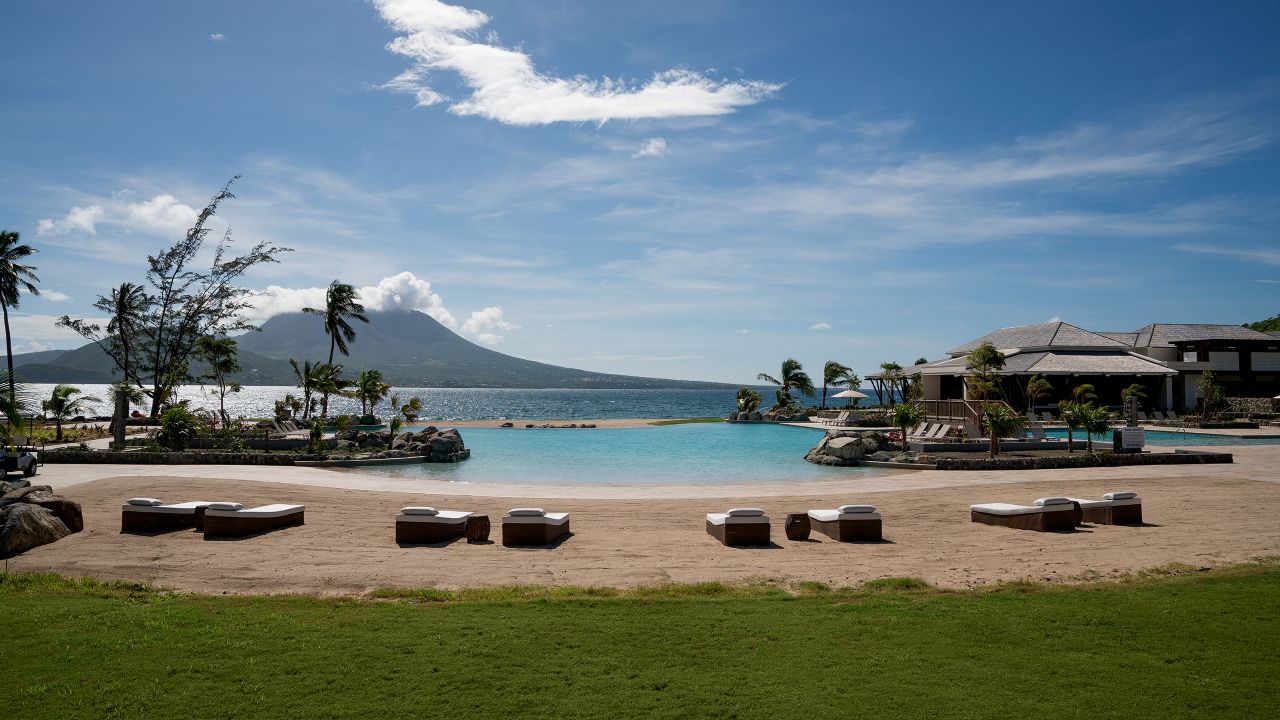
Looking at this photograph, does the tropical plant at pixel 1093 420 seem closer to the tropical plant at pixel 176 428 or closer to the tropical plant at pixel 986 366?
the tropical plant at pixel 986 366

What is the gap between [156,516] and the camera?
10.9 m

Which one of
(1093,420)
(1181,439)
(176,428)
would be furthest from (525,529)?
(1181,439)

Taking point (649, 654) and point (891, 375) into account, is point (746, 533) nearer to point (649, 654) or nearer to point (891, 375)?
point (649, 654)

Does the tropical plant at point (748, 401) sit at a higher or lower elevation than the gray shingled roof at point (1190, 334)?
lower

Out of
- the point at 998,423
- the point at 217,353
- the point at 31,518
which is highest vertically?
the point at 217,353

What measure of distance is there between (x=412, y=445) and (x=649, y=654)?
845 inches

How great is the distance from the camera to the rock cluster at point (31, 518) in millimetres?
9156

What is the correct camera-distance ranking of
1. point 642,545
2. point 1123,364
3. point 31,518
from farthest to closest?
point 1123,364, point 642,545, point 31,518

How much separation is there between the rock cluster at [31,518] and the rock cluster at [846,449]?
64.4ft

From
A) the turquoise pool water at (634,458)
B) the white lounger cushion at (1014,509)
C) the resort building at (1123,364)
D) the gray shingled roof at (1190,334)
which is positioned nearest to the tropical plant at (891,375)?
the resort building at (1123,364)

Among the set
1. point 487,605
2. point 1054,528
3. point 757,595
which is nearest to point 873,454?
point 1054,528

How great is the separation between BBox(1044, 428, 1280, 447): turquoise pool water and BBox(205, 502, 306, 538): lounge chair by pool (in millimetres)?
26309

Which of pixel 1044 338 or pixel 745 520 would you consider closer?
pixel 745 520

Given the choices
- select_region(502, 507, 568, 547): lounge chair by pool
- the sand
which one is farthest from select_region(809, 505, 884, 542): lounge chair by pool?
select_region(502, 507, 568, 547): lounge chair by pool
